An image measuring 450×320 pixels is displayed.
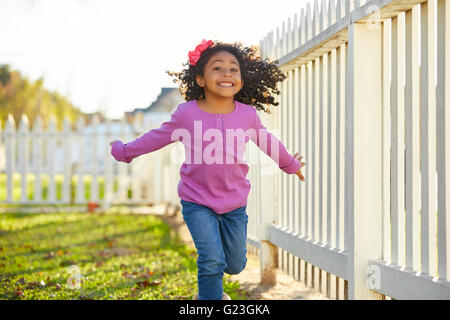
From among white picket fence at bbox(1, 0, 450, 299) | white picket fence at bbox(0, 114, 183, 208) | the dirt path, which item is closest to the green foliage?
white picket fence at bbox(0, 114, 183, 208)

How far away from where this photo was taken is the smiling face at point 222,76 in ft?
10.0

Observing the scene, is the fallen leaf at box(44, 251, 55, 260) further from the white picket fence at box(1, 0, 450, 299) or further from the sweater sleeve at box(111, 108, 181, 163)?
the sweater sleeve at box(111, 108, 181, 163)

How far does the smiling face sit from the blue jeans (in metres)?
0.65

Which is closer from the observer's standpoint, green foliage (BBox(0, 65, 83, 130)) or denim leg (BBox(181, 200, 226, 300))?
denim leg (BBox(181, 200, 226, 300))

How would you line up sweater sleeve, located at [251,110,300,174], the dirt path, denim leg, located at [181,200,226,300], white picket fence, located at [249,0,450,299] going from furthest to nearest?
1. the dirt path
2. sweater sleeve, located at [251,110,300,174]
3. denim leg, located at [181,200,226,300]
4. white picket fence, located at [249,0,450,299]

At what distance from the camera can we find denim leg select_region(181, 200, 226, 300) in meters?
2.92

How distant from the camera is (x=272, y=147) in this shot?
3.32 meters

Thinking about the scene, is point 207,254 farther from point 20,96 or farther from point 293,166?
point 20,96

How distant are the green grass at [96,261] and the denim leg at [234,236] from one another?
97 cm

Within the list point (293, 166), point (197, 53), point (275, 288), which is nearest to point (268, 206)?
point (275, 288)

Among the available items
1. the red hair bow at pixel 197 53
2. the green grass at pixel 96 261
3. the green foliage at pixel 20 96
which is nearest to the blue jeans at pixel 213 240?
the red hair bow at pixel 197 53

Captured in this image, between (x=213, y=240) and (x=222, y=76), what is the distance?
2.98 feet

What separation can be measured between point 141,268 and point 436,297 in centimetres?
341
